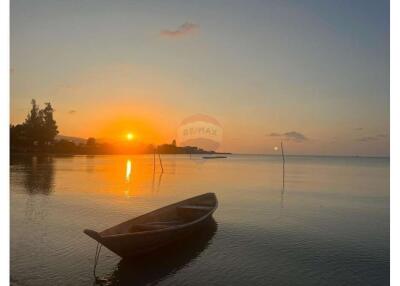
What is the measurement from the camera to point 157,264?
5.41 m

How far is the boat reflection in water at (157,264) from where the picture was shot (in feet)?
16.1

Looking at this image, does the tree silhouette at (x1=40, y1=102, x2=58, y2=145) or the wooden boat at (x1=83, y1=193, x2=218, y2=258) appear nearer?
the wooden boat at (x1=83, y1=193, x2=218, y2=258)

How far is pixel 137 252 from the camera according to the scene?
5348 mm

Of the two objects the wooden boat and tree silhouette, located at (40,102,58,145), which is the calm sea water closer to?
the wooden boat

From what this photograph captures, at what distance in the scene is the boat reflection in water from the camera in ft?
16.1

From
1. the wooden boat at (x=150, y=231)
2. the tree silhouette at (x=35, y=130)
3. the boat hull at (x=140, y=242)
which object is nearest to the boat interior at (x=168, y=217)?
the wooden boat at (x=150, y=231)

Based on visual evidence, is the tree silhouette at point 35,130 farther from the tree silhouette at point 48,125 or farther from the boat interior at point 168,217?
the boat interior at point 168,217

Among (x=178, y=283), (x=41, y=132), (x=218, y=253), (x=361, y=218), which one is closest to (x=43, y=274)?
(x=178, y=283)

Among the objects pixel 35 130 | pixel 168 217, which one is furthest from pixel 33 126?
pixel 168 217

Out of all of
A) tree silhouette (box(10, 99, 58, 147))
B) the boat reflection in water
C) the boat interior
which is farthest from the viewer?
tree silhouette (box(10, 99, 58, 147))

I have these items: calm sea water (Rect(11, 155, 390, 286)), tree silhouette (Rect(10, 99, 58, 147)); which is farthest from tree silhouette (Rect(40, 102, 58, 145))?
calm sea water (Rect(11, 155, 390, 286))

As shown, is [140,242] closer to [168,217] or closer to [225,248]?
[225,248]
